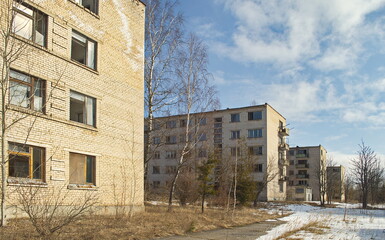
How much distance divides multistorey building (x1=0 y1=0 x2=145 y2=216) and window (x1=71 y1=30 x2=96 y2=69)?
0.16ft

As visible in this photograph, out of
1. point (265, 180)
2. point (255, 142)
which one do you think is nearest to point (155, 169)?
point (255, 142)

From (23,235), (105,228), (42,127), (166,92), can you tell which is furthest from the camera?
(166,92)

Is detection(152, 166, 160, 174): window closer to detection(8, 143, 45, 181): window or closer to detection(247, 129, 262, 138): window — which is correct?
detection(247, 129, 262, 138): window

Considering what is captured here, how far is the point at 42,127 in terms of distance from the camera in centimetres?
1339

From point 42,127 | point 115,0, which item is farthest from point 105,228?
point 115,0

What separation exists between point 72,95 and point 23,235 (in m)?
7.51

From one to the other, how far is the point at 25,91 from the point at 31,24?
107 inches

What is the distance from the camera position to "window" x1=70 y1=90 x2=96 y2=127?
15.5 metres

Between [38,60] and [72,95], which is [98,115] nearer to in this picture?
[72,95]

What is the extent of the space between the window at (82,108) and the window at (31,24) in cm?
268

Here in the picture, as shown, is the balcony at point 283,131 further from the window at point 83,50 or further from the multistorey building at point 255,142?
the window at point 83,50

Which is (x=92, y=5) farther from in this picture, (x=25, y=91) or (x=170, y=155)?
(x=170, y=155)

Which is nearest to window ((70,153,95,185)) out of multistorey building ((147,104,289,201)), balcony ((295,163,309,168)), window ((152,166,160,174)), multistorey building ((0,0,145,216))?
multistorey building ((0,0,145,216))

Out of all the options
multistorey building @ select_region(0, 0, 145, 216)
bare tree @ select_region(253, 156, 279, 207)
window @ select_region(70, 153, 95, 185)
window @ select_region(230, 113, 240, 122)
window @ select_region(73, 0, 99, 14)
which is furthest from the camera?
window @ select_region(230, 113, 240, 122)
